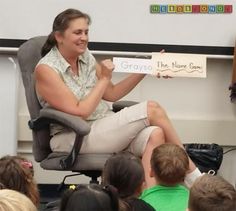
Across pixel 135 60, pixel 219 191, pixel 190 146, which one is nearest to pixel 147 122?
pixel 135 60

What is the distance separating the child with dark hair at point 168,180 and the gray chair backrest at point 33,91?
0.73m

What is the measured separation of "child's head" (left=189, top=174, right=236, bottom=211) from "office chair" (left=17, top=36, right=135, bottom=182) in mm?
929

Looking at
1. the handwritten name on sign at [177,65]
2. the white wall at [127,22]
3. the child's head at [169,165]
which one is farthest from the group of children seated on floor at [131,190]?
the white wall at [127,22]

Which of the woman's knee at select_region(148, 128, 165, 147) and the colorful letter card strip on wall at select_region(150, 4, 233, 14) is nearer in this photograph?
the woman's knee at select_region(148, 128, 165, 147)

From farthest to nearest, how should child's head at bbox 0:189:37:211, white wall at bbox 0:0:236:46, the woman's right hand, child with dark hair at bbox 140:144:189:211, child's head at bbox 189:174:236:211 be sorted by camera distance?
white wall at bbox 0:0:236:46 → the woman's right hand → child with dark hair at bbox 140:144:189:211 → child's head at bbox 189:174:236:211 → child's head at bbox 0:189:37:211

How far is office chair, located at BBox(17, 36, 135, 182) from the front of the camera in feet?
8.68

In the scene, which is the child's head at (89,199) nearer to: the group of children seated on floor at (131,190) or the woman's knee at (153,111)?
the group of children seated on floor at (131,190)

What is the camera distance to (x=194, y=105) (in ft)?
13.6

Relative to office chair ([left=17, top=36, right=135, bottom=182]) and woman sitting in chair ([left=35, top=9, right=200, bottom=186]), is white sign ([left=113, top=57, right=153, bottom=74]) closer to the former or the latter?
woman sitting in chair ([left=35, top=9, right=200, bottom=186])

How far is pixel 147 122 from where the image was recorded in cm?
271

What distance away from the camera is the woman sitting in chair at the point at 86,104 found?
271 cm

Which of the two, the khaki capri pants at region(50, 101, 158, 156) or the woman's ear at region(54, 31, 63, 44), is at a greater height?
the woman's ear at region(54, 31, 63, 44)

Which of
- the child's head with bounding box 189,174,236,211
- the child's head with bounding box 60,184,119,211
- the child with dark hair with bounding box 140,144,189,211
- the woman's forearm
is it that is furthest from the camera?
the woman's forearm

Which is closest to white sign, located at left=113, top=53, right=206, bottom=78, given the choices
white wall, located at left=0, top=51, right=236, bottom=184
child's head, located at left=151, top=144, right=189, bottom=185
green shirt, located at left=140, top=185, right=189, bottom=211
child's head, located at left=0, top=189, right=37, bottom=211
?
child's head, located at left=151, top=144, right=189, bottom=185
